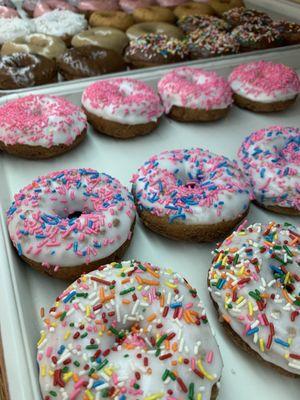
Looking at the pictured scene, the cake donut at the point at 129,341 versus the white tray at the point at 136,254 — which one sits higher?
the cake donut at the point at 129,341

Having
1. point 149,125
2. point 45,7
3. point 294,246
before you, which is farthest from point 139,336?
point 45,7

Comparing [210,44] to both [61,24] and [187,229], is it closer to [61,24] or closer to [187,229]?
[61,24]

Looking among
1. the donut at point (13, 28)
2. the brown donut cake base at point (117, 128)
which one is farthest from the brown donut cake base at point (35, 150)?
the donut at point (13, 28)

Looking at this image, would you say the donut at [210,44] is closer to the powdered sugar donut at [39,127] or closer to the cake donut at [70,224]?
the powdered sugar donut at [39,127]

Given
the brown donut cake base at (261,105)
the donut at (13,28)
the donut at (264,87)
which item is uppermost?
the donut at (264,87)

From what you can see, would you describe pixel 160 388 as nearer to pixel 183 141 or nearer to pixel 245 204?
pixel 245 204

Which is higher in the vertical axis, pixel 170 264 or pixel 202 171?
pixel 202 171

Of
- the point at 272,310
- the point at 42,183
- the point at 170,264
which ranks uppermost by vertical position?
the point at 272,310
